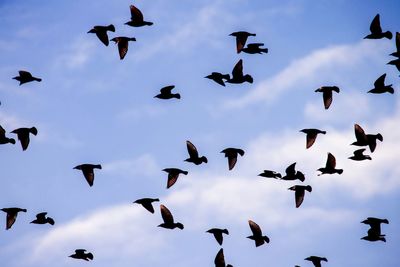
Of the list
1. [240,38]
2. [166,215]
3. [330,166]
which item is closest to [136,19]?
[240,38]

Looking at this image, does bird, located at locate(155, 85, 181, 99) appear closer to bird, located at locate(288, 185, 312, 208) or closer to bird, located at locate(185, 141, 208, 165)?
bird, located at locate(185, 141, 208, 165)

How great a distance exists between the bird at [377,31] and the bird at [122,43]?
9.32m

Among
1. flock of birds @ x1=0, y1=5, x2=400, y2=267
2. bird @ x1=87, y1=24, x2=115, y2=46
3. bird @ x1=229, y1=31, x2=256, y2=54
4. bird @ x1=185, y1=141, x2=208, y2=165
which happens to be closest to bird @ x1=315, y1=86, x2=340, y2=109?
flock of birds @ x1=0, y1=5, x2=400, y2=267

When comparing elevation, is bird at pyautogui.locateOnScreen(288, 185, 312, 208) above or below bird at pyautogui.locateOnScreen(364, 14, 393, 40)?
below

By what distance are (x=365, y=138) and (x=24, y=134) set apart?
12808mm

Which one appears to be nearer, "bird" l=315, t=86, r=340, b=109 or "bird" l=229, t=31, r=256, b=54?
"bird" l=315, t=86, r=340, b=109

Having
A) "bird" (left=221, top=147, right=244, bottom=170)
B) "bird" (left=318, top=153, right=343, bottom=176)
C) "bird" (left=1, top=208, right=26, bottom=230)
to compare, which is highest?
"bird" (left=221, top=147, right=244, bottom=170)

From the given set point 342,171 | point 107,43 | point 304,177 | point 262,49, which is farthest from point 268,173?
point 107,43

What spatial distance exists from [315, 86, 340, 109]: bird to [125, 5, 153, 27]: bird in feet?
23.7

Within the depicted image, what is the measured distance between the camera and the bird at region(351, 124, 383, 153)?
19.8 metres

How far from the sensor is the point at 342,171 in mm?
21453

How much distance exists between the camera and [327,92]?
22.1 meters

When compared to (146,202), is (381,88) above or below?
above

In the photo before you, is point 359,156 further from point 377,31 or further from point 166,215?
point 166,215
